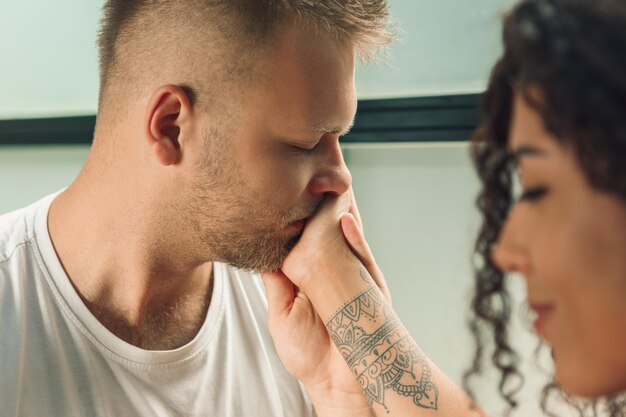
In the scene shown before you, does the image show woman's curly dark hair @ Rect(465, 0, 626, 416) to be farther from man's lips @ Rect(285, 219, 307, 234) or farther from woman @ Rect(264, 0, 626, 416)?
man's lips @ Rect(285, 219, 307, 234)

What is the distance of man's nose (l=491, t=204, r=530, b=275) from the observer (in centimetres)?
62

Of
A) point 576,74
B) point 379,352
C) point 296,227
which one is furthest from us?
point 296,227

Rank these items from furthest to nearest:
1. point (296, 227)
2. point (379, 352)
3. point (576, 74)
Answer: point (296, 227) → point (379, 352) → point (576, 74)

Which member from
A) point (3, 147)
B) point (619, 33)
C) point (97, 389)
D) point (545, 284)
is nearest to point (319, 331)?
point (97, 389)

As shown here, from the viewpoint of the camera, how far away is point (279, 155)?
1.29m

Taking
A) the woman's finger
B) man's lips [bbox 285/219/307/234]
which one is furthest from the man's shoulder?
the woman's finger

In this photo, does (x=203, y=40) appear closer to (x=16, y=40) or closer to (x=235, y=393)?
(x=235, y=393)

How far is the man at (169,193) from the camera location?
1.25m

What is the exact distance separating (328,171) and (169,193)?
263mm

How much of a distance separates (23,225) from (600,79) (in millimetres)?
1025

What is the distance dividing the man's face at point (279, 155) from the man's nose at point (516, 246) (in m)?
0.67

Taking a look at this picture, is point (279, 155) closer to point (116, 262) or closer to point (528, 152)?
point (116, 262)

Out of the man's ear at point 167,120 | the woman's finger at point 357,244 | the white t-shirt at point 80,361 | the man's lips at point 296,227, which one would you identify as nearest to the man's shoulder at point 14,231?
the white t-shirt at point 80,361

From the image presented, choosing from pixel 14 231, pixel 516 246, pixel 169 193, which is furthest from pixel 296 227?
pixel 516 246
